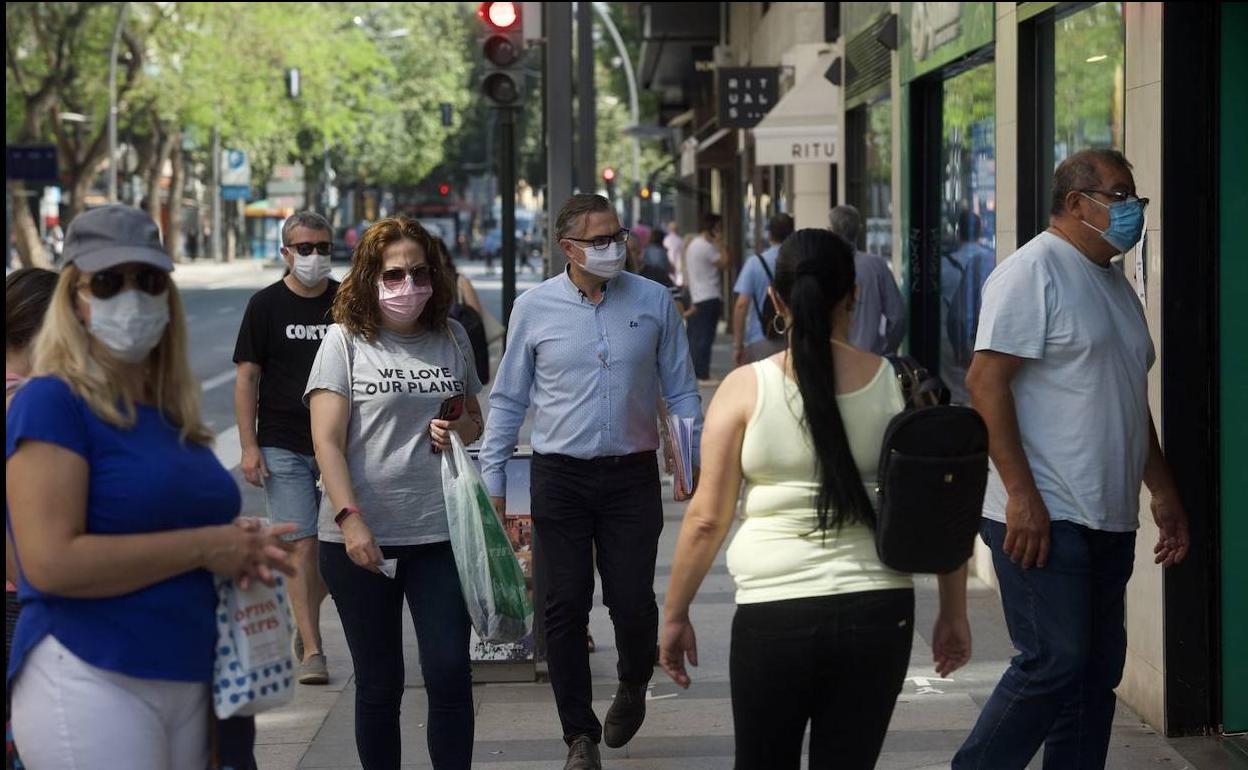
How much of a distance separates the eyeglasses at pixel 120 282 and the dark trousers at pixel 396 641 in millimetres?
1736

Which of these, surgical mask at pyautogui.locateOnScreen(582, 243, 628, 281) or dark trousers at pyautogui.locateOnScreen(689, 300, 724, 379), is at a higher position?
surgical mask at pyautogui.locateOnScreen(582, 243, 628, 281)

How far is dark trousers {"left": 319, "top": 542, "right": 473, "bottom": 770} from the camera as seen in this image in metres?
5.05

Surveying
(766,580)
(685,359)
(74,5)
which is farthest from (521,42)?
(74,5)

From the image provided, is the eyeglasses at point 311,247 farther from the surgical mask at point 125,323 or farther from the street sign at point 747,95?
the street sign at point 747,95

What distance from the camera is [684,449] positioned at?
19.8ft

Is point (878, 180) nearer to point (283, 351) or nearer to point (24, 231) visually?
point (283, 351)

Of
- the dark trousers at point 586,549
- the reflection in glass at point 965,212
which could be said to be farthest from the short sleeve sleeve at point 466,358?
the reflection in glass at point 965,212

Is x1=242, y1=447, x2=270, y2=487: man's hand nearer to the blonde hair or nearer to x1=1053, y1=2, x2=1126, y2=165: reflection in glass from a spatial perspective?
the blonde hair

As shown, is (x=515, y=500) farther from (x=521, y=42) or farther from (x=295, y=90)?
(x=295, y=90)

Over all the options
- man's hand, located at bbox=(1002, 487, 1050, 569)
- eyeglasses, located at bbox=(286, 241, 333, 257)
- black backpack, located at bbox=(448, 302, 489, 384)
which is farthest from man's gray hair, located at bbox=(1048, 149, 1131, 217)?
black backpack, located at bbox=(448, 302, 489, 384)

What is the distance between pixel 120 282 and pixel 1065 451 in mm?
2498

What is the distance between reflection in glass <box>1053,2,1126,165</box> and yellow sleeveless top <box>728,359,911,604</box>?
13.0 ft

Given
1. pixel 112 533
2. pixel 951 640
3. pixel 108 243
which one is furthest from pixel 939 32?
pixel 112 533

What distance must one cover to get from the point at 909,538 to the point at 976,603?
17.3ft
